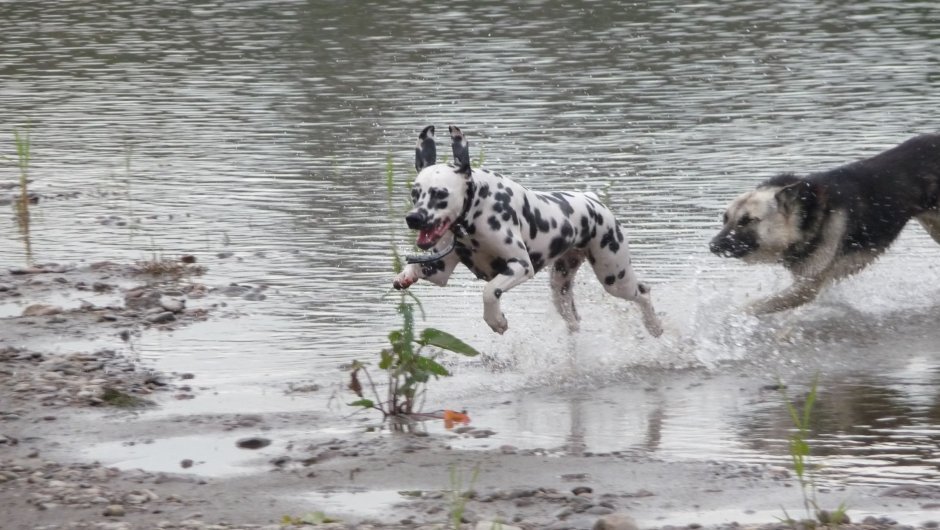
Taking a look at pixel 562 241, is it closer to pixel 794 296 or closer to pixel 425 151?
pixel 425 151

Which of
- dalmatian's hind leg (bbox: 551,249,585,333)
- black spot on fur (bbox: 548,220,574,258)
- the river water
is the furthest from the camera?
dalmatian's hind leg (bbox: 551,249,585,333)

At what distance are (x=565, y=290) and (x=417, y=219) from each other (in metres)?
1.81

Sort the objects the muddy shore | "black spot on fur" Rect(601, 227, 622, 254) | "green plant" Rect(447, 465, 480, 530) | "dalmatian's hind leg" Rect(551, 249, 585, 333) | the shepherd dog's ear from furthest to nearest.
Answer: the shepherd dog's ear, "dalmatian's hind leg" Rect(551, 249, 585, 333), "black spot on fur" Rect(601, 227, 622, 254), the muddy shore, "green plant" Rect(447, 465, 480, 530)

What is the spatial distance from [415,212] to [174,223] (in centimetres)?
513

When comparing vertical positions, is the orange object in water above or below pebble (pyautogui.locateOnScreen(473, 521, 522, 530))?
below

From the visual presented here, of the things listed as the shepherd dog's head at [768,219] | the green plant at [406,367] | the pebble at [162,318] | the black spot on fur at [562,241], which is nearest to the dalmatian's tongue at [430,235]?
the green plant at [406,367]

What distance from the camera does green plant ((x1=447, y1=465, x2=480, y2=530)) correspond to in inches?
217

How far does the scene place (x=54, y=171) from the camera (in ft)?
47.0

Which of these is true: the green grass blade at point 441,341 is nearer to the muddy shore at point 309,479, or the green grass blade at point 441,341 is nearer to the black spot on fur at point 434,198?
the muddy shore at point 309,479

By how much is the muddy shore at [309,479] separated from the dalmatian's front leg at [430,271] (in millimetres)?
800

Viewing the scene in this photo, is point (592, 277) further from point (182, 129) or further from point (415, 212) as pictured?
point (182, 129)

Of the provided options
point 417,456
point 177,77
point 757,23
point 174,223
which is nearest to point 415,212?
point 417,456

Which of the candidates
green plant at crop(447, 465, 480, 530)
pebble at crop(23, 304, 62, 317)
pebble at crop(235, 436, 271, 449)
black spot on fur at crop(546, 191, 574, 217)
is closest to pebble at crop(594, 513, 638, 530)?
green plant at crop(447, 465, 480, 530)

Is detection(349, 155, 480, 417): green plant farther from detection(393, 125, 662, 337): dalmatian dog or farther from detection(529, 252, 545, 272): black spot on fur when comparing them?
detection(529, 252, 545, 272): black spot on fur
